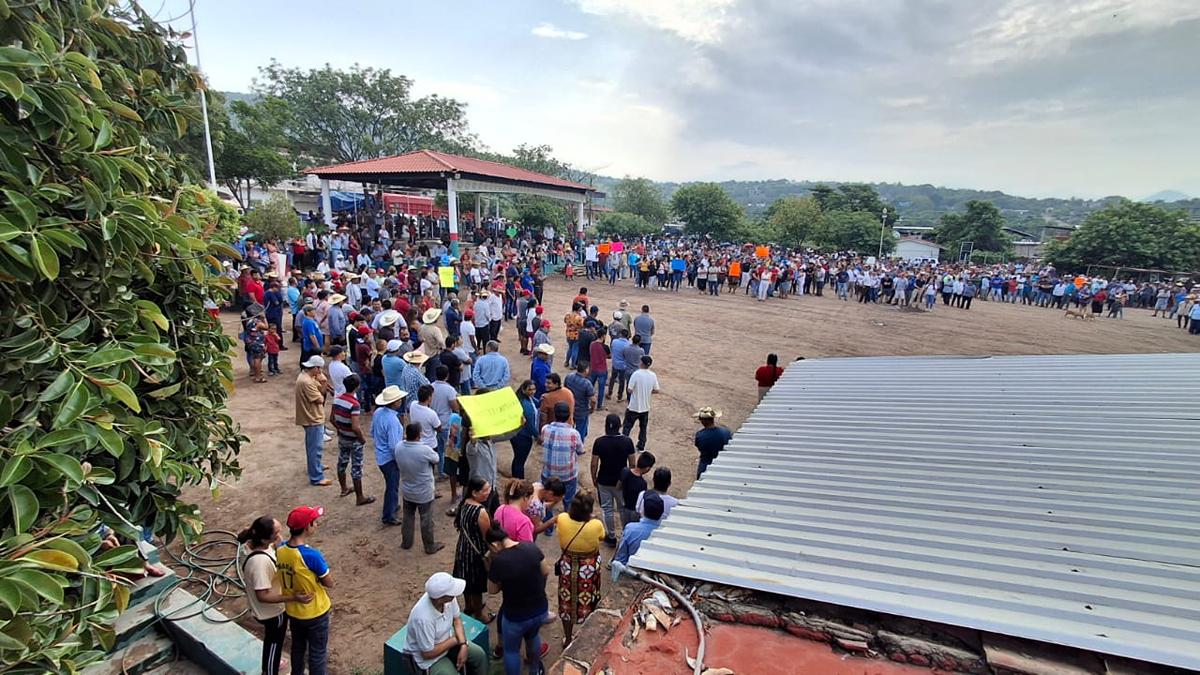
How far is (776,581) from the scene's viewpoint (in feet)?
10.2

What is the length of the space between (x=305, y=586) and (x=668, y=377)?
9305mm

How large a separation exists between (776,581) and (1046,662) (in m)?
1.21

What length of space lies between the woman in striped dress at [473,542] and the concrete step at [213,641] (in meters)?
1.68

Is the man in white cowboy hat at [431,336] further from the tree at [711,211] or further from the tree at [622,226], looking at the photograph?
the tree at [711,211]

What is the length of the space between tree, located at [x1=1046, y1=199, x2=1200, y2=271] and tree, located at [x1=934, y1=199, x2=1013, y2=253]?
16.1m

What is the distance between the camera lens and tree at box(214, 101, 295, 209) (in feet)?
78.1

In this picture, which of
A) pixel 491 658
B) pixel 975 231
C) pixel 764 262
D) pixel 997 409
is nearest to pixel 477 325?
pixel 491 658

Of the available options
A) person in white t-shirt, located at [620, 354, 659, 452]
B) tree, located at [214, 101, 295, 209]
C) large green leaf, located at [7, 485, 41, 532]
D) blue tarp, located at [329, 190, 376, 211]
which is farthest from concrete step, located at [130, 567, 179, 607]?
blue tarp, located at [329, 190, 376, 211]

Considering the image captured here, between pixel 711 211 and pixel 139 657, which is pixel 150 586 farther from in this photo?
pixel 711 211

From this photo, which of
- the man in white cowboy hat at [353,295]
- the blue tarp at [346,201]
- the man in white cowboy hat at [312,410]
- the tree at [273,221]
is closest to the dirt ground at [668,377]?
the man in white cowboy hat at [312,410]

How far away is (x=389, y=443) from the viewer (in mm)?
6129

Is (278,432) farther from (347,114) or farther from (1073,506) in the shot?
(347,114)

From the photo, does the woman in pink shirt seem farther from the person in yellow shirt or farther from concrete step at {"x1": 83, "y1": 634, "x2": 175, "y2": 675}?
concrete step at {"x1": 83, "y1": 634, "x2": 175, "y2": 675}

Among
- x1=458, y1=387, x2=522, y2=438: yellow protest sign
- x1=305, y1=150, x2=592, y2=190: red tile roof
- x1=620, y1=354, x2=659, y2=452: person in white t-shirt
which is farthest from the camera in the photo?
x1=305, y1=150, x2=592, y2=190: red tile roof
